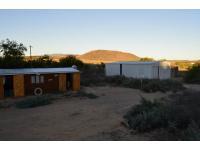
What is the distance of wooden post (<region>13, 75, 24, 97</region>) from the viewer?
19.2 m

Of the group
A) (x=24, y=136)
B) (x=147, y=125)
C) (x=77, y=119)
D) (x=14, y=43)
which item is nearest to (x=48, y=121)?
(x=77, y=119)

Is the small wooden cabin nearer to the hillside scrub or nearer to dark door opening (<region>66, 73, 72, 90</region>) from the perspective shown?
dark door opening (<region>66, 73, 72, 90</region>)

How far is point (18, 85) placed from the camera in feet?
63.7

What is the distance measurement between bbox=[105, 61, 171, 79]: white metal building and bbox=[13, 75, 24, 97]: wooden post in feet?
48.7

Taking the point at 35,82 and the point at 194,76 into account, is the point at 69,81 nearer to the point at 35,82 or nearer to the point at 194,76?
the point at 35,82

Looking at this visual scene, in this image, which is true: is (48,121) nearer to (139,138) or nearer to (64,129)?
(64,129)

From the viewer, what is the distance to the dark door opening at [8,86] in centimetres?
1931

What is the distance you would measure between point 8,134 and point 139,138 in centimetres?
397

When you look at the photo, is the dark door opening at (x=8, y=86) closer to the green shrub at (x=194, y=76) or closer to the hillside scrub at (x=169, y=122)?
the hillside scrub at (x=169, y=122)

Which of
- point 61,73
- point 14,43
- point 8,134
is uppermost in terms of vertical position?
point 14,43

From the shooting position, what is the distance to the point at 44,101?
16391 millimetres

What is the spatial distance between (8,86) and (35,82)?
172cm

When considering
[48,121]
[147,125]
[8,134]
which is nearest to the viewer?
[147,125]

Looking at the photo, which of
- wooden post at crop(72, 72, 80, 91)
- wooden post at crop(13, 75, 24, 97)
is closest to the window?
wooden post at crop(13, 75, 24, 97)
